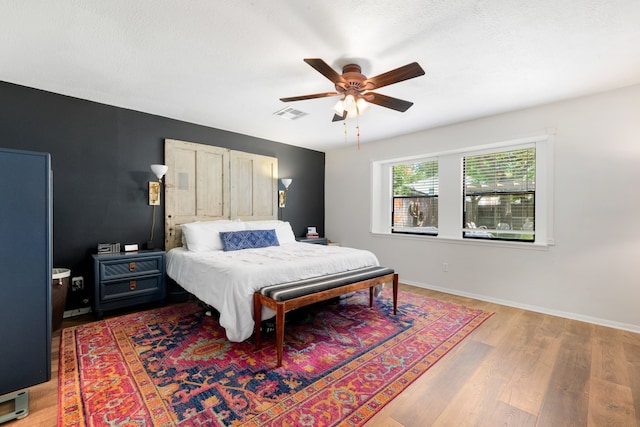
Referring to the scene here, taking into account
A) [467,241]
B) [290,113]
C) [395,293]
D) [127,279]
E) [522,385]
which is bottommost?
[522,385]

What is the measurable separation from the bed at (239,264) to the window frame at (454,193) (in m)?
1.60

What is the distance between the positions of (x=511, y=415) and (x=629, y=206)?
105 inches

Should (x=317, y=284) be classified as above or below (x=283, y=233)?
below

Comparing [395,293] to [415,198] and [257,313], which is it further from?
[415,198]

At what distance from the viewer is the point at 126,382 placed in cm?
196

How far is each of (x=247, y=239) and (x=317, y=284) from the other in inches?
62.6

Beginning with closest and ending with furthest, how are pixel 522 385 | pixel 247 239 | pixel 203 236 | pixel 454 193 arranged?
1. pixel 522 385
2. pixel 203 236
3. pixel 247 239
4. pixel 454 193

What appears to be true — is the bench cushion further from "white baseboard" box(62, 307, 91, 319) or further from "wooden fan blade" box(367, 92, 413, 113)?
"white baseboard" box(62, 307, 91, 319)

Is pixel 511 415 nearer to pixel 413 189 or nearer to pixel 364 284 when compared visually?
pixel 364 284

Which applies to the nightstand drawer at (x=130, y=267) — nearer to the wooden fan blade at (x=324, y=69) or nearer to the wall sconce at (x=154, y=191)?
the wall sconce at (x=154, y=191)

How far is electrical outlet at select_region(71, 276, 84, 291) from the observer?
10.5 ft

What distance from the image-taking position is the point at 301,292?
2416 mm

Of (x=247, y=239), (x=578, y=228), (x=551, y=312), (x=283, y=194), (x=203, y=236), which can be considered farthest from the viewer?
(x=283, y=194)

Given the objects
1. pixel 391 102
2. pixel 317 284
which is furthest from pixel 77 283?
pixel 391 102
